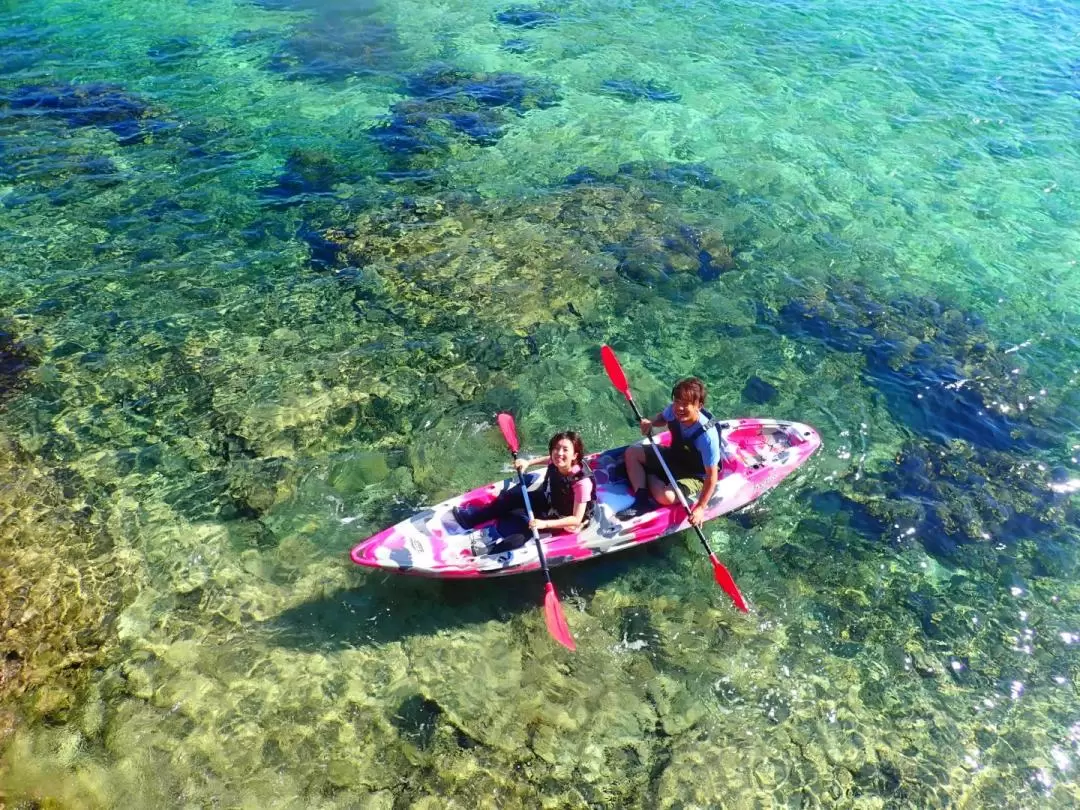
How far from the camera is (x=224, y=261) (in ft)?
43.4

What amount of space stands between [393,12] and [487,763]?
25.2 m

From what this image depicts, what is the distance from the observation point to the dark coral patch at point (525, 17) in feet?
78.7

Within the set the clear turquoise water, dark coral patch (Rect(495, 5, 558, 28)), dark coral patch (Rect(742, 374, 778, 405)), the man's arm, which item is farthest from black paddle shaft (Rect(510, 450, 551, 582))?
dark coral patch (Rect(495, 5, 558, 28))

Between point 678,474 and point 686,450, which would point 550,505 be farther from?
point 686,450

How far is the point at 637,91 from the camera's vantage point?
2042 cm

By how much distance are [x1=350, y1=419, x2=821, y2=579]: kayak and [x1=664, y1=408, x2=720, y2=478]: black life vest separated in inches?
18.8

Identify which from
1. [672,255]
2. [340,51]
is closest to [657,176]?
[672,255]

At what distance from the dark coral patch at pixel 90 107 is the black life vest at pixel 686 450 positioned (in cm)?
1525

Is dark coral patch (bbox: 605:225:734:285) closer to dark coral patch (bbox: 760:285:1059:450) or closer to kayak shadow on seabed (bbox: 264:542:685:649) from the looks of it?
dark coral patch (bbox: 760:285:1059:450)

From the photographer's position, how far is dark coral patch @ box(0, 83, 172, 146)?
1722cm

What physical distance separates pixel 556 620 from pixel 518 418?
3.74 m

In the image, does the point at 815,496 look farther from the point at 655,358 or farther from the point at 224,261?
the point at 224,261

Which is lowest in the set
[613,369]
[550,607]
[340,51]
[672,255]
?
[550,607]

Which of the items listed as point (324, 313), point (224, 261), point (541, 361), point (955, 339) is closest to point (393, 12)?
point (224, 261)
